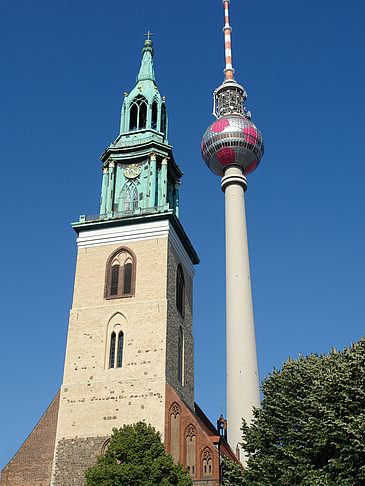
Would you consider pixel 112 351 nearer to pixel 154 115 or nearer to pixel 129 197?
pixel 129 197

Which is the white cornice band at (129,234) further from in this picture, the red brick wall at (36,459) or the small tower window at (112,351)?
the red brick wall at (36,459)

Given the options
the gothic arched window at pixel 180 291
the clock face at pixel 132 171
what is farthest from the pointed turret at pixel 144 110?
the gothic arched window at pixel 180 291

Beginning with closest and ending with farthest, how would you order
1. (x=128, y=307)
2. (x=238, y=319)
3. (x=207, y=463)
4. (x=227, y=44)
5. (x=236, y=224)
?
(x=207, y=463), (x=128, y=307), (x=238, y=319), (x=236, y=224), (x=227, y=44)

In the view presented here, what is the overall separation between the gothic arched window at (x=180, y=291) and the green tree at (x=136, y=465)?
12.7 meters

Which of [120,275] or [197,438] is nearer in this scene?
[197,438]

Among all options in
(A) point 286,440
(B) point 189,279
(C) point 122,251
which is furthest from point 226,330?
(A) point 286,440

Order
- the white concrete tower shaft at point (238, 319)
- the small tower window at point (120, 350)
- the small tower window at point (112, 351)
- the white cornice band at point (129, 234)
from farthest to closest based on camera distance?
the white concrete tower shaft at point (238, 319), the white cornice band at point (129, 234), the small tower window at point (112, 351), the small tower window at point (120, 350)

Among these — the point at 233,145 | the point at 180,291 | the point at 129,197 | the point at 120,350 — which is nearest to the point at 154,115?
the point at 129,197

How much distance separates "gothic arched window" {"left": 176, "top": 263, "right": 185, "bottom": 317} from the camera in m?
42.9

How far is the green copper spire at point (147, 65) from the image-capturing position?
5350 centimetres

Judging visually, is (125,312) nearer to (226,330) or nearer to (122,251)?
(122,251)

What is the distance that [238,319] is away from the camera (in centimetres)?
4912

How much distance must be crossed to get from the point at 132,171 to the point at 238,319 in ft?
48.8

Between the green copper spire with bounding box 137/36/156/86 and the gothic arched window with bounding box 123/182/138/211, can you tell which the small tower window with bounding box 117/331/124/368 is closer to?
the gothic arched window with bounding box 123/182/138/211
